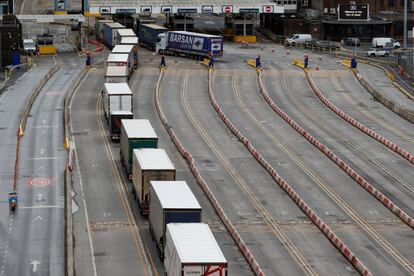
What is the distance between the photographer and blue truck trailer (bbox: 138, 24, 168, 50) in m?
152

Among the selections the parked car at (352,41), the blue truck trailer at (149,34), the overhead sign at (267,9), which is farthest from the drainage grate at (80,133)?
the overhead sign at (267,9)

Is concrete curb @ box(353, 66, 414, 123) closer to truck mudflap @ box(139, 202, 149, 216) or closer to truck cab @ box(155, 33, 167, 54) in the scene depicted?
truck cab @ box(155, 33, 167, 54)

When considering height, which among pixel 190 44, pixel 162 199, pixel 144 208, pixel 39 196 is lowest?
pixel 39 196

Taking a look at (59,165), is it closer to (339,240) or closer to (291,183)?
(291,183)

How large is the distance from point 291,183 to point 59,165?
60.3 feet

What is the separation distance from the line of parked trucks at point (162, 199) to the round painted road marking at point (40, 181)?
5815mm

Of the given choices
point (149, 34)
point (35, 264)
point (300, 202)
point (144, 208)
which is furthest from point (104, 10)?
point (35, 264)

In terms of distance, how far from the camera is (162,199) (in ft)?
200

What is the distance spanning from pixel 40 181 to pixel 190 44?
68.8 m

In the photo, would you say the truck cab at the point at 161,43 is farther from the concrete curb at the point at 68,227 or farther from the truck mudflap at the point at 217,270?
the truck mudflap at the point at 217,270

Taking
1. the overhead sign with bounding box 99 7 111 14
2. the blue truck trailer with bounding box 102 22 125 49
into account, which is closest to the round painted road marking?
the blue truck trailer with bounding box 102 22 125 49

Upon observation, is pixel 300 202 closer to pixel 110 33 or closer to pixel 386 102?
pixel 386 102

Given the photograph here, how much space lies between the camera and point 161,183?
6488 cm

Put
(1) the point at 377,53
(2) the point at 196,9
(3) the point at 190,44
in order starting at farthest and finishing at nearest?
1. (2) the point at 196,9
2. (1) the point at 377,53
3. (3) the point at 190,44
